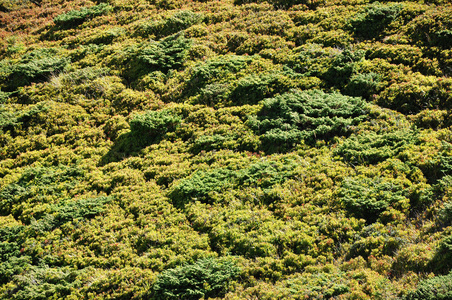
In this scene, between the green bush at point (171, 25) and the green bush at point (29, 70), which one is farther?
the green bush at point (171, 25)

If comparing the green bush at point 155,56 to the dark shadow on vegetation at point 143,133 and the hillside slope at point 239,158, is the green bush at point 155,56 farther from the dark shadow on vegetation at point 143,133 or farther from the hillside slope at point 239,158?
the dark shadow on vegetation at point 143,133

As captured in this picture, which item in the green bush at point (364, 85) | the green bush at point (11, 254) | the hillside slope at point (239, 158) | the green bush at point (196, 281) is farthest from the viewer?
the green bush at point (364, 85)

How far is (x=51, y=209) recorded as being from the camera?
11867 mm

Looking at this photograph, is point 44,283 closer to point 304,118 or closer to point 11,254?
point 11,254

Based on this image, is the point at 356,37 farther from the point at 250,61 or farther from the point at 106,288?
the point at 106,288

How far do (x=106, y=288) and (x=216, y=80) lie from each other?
969cm

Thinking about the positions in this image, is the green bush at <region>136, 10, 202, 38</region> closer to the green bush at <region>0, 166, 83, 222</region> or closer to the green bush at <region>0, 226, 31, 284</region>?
the green bush at <region>0, 166, 83, 222</region>

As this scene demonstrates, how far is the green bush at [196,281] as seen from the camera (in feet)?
28.4

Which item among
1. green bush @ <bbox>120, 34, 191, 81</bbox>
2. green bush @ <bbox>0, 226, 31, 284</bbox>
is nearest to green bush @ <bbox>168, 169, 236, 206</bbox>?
green bush @ <bbox>0, 226, 31, 284</bbox>

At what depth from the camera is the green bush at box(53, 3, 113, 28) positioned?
22.9 meters

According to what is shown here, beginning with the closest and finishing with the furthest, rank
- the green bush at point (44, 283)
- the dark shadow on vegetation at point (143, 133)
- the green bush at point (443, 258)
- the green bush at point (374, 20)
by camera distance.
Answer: the green bush at point (443, 258)
the green bush at point (44, 283)
the dark shadow on vegetation at point (143, 133)
the green bush at point (374, 20)

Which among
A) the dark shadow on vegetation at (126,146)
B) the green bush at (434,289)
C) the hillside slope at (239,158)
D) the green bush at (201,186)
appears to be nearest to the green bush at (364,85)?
the hillside slope at (239,158)

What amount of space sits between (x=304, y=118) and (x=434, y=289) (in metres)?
7.09

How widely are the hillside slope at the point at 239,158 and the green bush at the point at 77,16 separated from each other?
A: 3943 mm
